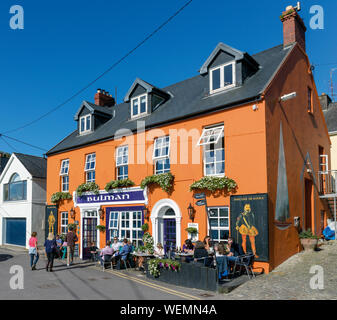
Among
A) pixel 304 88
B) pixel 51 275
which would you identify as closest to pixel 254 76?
pixel 304 88

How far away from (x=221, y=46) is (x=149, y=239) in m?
9.10

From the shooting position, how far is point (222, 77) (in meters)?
14.6

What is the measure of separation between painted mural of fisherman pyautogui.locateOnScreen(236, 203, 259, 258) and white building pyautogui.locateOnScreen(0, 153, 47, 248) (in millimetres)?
16574

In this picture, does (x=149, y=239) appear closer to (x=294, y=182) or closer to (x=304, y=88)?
(x=294, y=182)

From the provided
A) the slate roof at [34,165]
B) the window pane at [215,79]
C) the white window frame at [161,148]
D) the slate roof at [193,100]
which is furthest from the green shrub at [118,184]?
the slate roof at [34,165]

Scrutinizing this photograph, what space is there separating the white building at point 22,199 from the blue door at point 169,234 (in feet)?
40.5

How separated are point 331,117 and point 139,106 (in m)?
14.8

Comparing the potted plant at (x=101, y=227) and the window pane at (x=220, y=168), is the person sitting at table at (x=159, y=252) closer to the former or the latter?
the window pane at (x=220, y=168)

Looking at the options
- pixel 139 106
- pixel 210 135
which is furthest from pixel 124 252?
pixel 139 106

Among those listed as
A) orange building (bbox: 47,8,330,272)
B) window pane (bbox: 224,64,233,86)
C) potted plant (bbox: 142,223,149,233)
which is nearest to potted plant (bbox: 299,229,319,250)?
orange building (bbox: 47,8,330,272)

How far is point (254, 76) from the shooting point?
46.1ft

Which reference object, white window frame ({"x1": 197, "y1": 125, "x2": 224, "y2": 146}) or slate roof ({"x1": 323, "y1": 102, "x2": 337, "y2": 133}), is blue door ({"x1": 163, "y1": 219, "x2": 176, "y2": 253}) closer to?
white window frame ({"x1": 197, "y1": 125, "x2": 224, "y2": 146})

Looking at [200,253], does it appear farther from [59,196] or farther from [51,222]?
[51,222]

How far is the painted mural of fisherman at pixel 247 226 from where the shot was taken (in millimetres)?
11695
